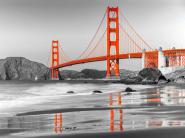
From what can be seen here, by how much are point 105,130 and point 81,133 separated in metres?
0.34

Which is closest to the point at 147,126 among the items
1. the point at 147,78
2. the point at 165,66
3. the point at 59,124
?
the point at 59,124

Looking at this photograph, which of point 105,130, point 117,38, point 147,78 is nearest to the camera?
point 105,130

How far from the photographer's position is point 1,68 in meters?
101

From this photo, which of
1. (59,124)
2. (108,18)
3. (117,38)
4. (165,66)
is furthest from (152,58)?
(59,124)

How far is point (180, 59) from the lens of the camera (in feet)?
176

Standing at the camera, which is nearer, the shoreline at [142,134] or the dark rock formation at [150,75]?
the shoreline at [142,134]

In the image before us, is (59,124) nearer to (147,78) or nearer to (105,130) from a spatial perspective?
(105,130)

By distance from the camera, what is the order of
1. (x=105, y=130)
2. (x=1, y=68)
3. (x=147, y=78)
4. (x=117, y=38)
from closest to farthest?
1. (x=105, y=130)
2. (x=147, y=78)
3. (x=117, y=38)
4. (x=1, y=68)

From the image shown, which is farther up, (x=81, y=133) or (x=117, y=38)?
(x=117, y=38)

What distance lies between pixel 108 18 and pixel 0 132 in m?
56.2

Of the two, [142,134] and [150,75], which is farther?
[150,75]

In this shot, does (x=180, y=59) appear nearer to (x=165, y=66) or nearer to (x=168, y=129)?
(x=165, y=66)

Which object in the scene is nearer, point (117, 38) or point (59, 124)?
point (59, 124)

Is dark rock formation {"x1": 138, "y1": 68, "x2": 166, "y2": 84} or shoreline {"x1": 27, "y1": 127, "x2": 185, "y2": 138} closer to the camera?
shoreline {"x1": 27, "y1": 127, "x2": 185, "y2": 138}
